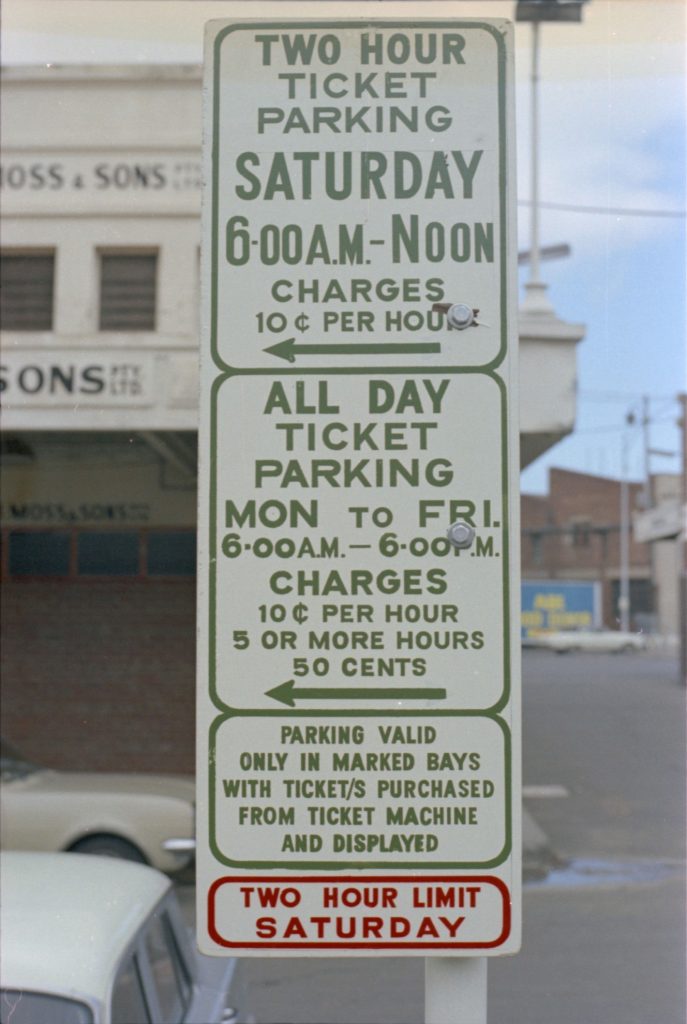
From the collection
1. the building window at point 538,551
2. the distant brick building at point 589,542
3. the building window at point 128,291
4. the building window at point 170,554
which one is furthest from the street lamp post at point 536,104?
the distant brick building at point 589,542

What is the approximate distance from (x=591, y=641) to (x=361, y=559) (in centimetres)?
4126

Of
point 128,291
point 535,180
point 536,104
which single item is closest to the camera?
point 536,104

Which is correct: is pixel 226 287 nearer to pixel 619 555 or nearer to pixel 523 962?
pixel 523 962

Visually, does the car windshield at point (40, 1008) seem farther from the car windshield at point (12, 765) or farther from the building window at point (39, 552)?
the building window at point (39, 552)

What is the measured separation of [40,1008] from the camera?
2100mm

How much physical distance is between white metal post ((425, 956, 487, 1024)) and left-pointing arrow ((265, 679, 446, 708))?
0.32 metres

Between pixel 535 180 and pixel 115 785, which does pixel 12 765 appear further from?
pixel 535 180

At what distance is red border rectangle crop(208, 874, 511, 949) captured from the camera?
131 cm

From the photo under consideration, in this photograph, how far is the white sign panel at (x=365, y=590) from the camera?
Answer: 1.31m

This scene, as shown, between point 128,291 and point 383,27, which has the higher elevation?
point 128,291

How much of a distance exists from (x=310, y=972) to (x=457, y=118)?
550 centimetres

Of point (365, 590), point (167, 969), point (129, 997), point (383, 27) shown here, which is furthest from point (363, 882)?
point (167, 969)

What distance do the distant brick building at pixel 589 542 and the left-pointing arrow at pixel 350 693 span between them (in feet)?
135

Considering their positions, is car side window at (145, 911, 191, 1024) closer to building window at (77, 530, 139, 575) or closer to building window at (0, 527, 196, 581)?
building window at (0, 527, 196, 581)
